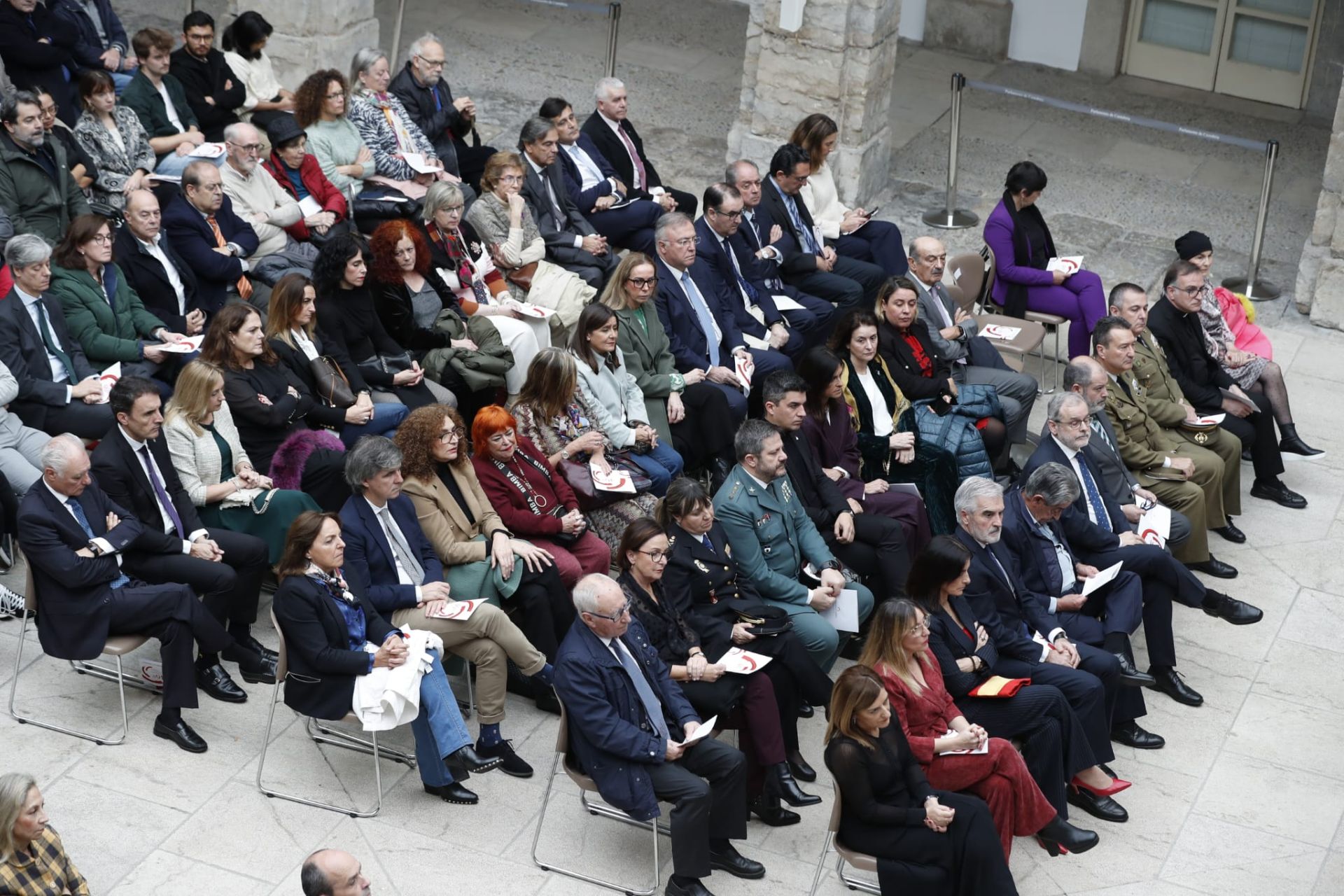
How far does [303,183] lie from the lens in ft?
34.1

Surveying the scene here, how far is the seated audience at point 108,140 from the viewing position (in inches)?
397

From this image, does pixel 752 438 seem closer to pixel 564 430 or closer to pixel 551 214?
pixel 564 430

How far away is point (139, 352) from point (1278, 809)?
5732 millimetres

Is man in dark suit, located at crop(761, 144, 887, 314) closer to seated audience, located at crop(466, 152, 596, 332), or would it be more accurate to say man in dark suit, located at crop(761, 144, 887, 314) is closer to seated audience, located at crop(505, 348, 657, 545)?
seated audience, located at crop(466, 152, 596, 332)

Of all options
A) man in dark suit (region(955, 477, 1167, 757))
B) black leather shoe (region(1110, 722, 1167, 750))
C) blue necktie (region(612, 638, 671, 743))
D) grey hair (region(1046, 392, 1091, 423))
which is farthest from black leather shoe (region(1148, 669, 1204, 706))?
blue necktie (region(612, 638, 671, 743))

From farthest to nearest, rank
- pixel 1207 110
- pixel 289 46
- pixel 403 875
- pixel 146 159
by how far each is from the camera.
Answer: pixel 1207 110
pixel 289 46
pixel 146 159
pixel 403 875

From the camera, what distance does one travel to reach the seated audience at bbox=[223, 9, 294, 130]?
12.1 meters

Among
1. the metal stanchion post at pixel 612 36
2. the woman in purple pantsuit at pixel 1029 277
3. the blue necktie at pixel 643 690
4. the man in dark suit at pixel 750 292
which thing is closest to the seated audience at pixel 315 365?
the blue necktie at pixel 643 690

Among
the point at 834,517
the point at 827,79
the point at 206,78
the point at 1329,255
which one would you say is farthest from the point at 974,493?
the point at 206,78

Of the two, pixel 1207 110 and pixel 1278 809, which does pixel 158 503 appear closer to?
pixel 1278 809

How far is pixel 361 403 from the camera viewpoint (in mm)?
8719

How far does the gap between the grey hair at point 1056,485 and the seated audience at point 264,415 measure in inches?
129

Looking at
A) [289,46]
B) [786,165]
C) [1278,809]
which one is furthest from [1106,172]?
[1278,809]

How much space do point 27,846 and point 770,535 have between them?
3585 mm
